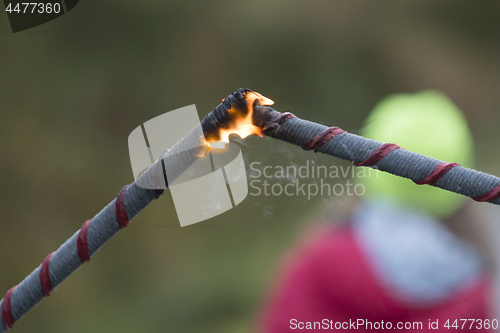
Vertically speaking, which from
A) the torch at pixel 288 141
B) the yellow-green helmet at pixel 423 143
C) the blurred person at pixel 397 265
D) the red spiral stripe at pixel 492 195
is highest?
the torch at pixel 288 141

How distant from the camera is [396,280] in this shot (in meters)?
0.56

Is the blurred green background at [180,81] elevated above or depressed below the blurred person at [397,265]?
above

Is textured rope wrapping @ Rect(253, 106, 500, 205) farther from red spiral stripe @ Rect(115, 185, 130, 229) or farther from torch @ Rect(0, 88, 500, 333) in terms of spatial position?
red spiral stripe @ Rect(115, 185, 130, 229)

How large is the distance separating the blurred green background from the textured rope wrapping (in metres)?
0.75

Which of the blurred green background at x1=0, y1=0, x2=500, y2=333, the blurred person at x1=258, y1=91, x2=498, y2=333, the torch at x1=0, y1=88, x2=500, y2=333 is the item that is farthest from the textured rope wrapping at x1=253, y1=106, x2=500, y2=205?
the blurred green background at x1=0, y1=0, x2=500, y2=333

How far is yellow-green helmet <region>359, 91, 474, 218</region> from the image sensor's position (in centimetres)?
66

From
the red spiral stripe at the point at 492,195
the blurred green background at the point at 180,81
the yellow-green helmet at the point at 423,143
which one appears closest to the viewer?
the red spiral stripe at the point at 492,195

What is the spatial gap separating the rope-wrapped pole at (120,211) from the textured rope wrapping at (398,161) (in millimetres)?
50

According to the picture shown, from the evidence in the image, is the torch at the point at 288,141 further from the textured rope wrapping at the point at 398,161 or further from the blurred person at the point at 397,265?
the blurred person at the point at 397,265

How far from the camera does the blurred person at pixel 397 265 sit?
55 cm

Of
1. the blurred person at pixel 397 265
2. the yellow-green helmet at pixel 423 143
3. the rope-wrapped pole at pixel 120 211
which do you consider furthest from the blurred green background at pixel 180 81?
the rope-wrapped pole at pixel 120 211

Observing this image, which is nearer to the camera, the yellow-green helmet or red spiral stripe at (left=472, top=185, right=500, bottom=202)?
red spiral stripe at (left=472, top=185, right=500, bottom=202)

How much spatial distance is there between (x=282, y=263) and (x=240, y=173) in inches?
22.4

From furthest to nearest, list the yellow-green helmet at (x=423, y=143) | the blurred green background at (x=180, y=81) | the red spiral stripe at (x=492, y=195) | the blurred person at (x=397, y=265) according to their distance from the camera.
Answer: the blurred green background at (x=180, y=81) < the yellow-green helmet at (x=423, y=143) < the blurred person at (x=397, y=265) < the red spiral stripe at (x=492, y=195)
